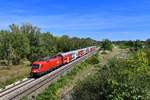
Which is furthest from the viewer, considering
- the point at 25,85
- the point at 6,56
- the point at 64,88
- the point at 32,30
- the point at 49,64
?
the point at 32,30

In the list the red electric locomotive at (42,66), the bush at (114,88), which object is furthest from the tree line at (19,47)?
the bush at (114,88)

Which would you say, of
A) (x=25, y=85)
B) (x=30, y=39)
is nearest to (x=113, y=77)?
(x=25, y=85)

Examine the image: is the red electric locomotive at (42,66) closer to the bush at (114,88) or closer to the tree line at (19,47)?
the tree line at (19,47)

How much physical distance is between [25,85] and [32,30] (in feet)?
149

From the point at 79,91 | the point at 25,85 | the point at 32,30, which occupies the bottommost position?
the point at 25,85

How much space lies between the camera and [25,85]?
38906 millimetres

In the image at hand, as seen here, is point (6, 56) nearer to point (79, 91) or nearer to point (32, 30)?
point (32, 30)

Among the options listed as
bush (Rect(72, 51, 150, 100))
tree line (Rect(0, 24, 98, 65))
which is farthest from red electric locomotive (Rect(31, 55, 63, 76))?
bush (Rect(72, 51, 150, 100))

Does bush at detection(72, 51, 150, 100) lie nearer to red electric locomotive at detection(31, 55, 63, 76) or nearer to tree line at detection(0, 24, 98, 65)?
red electric locomotive at detection(31, 55, 63, 76)

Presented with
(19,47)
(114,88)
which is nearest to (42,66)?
(19,47)

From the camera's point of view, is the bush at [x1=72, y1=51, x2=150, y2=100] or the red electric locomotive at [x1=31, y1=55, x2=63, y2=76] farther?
the red electric locomotive at [x1=31, y1=55, x2=63, y2=76]

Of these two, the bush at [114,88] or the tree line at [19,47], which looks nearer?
the bush at [114,88]

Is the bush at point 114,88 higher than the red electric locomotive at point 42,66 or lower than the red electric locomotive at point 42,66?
higher

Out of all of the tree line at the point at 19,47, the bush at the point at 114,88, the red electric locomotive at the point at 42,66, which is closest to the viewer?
the bush at the point at 114,88
